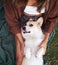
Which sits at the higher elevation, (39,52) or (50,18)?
(50,18)

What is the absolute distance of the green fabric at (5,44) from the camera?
1.55 metres

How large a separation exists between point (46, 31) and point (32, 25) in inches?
3.8

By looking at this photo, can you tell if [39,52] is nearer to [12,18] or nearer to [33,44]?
[33,44]

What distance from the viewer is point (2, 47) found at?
1.60 metres

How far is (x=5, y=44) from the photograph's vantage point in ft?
5.25

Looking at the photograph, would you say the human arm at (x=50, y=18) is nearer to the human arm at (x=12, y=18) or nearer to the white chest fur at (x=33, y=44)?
the white chest fur at (x=33, y=44)

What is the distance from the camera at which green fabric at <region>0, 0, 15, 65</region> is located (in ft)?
5.10

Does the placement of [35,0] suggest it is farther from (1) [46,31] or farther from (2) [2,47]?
(2) [2,47]

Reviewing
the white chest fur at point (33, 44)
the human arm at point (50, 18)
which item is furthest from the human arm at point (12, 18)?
the human arm at point (50, 18)

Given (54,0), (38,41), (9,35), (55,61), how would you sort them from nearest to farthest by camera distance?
(54,0) < (38,41) < (9,35) < (55,61)

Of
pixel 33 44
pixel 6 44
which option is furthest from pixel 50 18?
pixel 6 44

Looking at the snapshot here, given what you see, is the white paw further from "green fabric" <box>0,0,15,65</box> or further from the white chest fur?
"green fabric" <box>0,0,15,65</box>

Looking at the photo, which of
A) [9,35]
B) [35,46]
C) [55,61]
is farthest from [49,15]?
[55,61]

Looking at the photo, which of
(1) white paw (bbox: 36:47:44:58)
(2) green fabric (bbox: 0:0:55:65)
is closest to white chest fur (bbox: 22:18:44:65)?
(1) white paw (bbox: 36:47:44:58)
